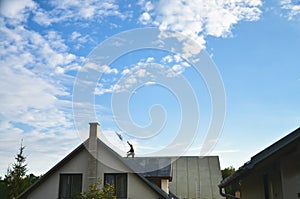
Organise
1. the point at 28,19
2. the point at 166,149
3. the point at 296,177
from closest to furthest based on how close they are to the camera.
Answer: the point at 28,19 < the point at 296,177 < the point at 166,149

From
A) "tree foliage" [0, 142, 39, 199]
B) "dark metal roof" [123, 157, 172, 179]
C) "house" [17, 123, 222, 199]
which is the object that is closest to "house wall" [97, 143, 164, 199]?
"house" [17, 123, 222, 199]

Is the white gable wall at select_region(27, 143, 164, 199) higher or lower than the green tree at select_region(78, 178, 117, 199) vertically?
higher

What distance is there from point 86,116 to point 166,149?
311 cm

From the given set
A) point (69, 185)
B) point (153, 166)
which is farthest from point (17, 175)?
point (153, 166)

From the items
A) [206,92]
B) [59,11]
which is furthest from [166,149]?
[59,11]

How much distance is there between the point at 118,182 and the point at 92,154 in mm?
1727

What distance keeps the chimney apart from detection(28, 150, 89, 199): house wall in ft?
1.08

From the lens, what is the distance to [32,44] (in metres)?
8.10

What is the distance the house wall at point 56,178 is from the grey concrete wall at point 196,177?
28.8 feet

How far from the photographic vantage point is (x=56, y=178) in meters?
15.8

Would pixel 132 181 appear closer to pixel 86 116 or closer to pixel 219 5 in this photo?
pixel 86 116

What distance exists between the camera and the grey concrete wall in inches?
887

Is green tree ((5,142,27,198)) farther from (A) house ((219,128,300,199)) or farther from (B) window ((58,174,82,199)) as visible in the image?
(A) house ((219,128,300,199))

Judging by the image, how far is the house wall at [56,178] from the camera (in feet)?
51.4
